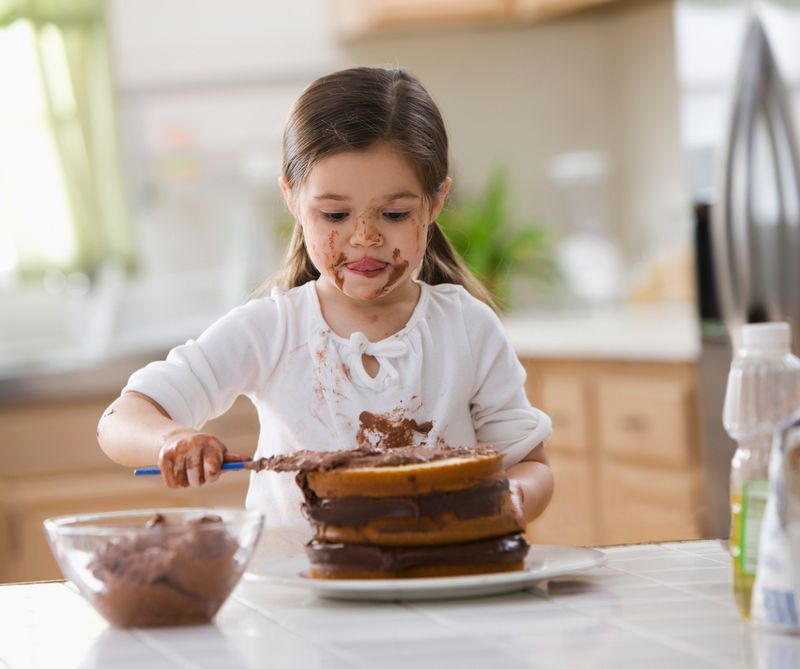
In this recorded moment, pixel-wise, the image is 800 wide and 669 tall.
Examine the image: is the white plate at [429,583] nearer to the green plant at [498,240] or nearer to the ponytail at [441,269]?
the ponytail at [441,269]

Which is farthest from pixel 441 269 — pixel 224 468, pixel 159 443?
pixel 224 468

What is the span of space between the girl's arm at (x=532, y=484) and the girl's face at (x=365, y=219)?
25 centimetres

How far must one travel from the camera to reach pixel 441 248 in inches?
67.4

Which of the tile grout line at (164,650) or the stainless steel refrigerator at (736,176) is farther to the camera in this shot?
the stainless steel refrigerator at (736,176)

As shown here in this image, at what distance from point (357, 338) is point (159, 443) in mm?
321

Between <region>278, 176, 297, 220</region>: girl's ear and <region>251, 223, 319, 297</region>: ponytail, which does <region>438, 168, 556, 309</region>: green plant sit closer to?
<region>251, 223, 319, 297</region>: ponytail

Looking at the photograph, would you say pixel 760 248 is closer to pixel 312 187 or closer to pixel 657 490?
pixel 657 490

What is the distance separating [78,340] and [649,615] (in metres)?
3.26

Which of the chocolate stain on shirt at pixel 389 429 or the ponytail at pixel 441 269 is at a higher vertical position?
the ponytail at pixel 441 269

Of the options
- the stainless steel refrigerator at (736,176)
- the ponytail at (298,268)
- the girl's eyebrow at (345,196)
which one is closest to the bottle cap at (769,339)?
the girl's eyebrow at (345,196)

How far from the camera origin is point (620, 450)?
330 centimetres

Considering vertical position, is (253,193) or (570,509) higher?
(253,193)

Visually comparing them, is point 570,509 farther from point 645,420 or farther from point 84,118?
point 84,118

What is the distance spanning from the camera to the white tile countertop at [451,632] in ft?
2.80
